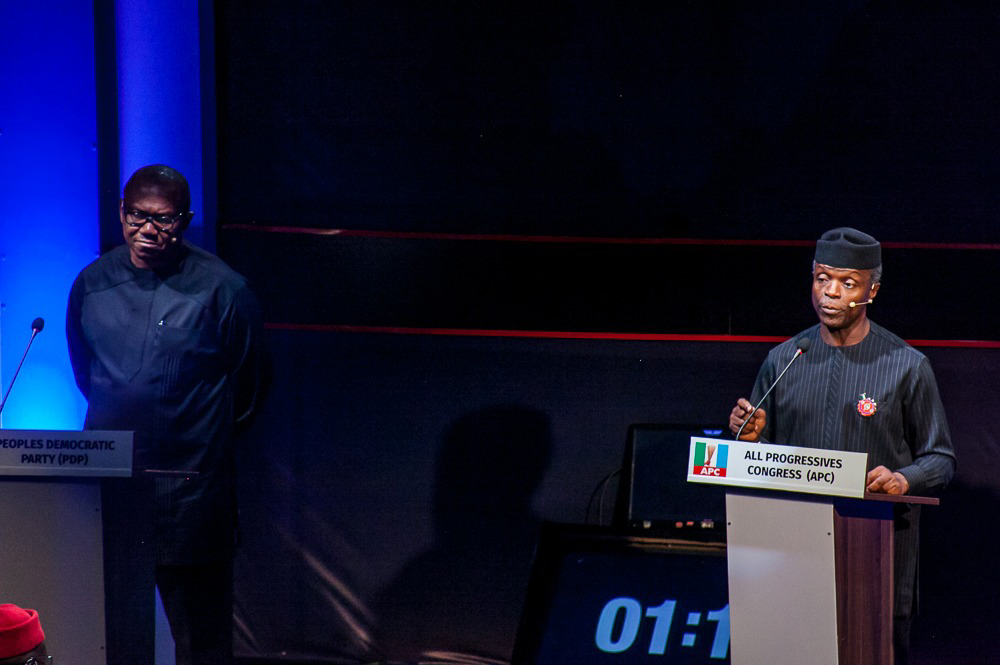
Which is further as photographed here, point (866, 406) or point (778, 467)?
point (866, 406)

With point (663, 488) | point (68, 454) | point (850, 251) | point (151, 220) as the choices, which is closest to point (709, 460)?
point (850, 251)

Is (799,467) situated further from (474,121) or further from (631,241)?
(474,121)

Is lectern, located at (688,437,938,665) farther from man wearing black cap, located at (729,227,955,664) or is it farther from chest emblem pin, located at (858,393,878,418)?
chest emblem pin, located at (858,393,878,418)

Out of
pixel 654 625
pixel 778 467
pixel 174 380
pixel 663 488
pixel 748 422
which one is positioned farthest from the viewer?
pixel 663 488

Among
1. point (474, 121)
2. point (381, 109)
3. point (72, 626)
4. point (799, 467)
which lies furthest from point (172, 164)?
point (799, 467)

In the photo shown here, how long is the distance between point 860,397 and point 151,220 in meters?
2.24

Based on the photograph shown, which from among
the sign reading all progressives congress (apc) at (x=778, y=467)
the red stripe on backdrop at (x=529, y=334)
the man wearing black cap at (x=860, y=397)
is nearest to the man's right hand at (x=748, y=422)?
the man wearing black cap at (x=860, y=397)

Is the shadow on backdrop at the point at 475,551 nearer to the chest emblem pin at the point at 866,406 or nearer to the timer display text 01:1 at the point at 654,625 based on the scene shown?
the timer display text 01:1 at the point at 654,625

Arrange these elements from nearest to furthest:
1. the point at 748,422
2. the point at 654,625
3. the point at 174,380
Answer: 1. the point at 748,422
2. the point at 174,380
3. the point at 654,625

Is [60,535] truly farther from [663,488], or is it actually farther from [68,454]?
[663,488]

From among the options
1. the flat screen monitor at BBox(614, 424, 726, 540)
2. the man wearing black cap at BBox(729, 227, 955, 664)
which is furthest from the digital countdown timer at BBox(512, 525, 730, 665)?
the man wearing black cap at BBox(729, 227, 955, 664)

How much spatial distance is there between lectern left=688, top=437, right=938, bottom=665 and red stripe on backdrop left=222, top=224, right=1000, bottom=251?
1.58m

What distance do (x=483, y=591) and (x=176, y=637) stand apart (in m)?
1.41

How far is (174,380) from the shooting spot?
10.3 ft
